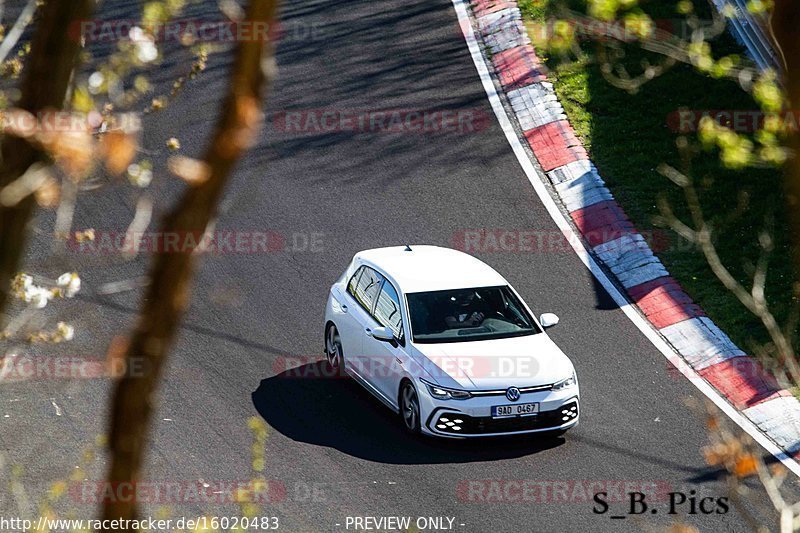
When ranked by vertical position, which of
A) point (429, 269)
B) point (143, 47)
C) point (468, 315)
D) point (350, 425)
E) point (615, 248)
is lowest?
point (615, 248)

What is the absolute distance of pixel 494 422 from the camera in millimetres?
10953

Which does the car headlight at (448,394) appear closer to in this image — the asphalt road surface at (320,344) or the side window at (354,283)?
the asphalt road surface at (320,344)

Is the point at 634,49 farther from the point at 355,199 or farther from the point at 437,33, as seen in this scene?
the point at 355,199

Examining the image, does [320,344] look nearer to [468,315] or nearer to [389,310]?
[389,310]

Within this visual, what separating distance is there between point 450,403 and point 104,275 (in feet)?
18.3

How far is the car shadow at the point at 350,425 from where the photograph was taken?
1099 cm

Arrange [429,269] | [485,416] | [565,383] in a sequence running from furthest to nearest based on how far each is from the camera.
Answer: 1. [429,269]
2. [565,383]
3. [485,416]

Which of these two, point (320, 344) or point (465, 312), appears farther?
point (320, 344)

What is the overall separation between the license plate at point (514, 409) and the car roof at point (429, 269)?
1616 millimetres

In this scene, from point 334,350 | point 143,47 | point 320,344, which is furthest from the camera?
point 320,344

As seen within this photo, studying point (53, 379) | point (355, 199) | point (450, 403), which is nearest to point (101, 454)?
point (53, 379)

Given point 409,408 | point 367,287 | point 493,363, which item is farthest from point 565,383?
point 367,287

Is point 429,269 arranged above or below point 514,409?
above

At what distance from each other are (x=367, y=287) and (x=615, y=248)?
13.2 feet
